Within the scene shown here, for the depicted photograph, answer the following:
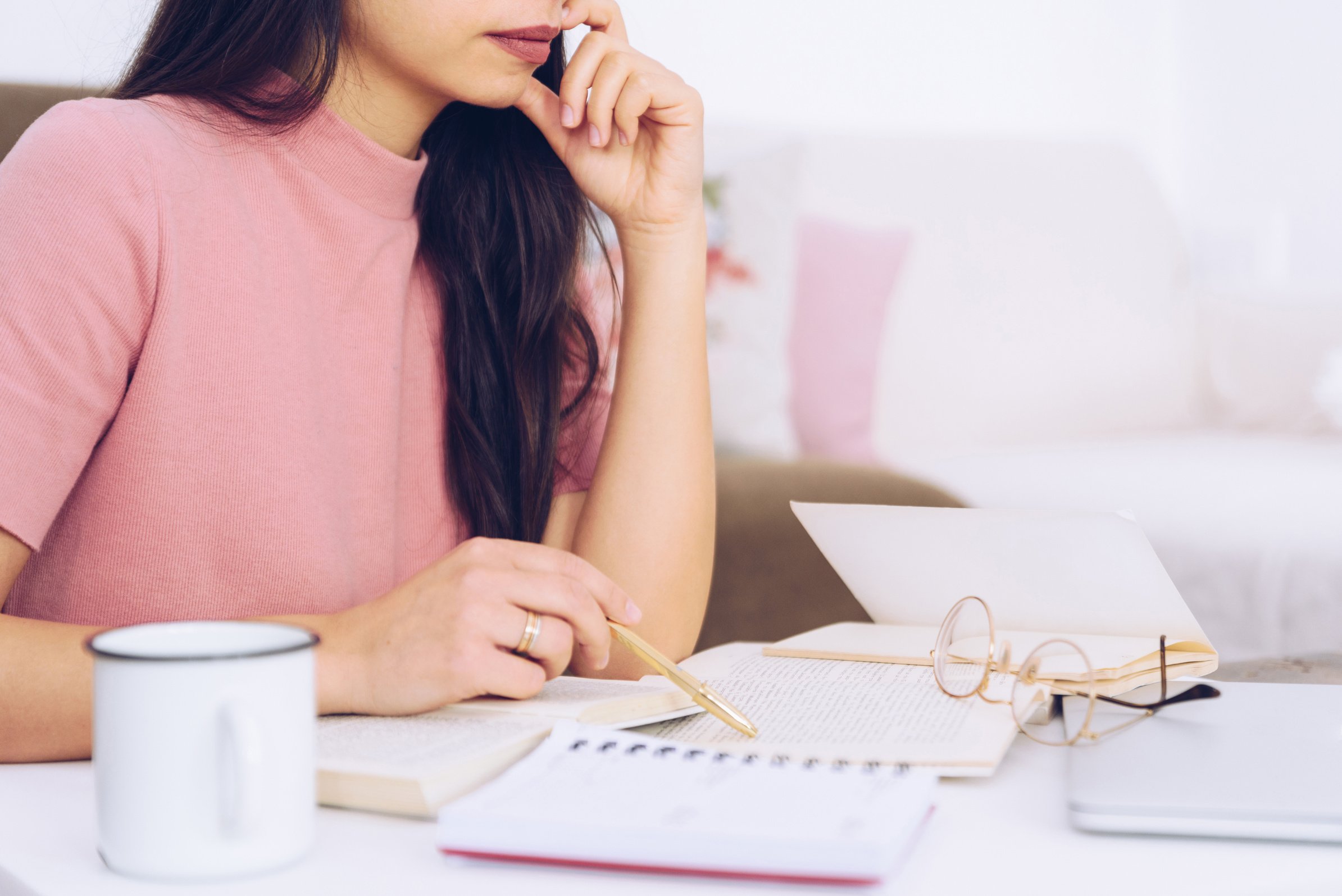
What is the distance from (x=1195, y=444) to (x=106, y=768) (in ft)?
7.36

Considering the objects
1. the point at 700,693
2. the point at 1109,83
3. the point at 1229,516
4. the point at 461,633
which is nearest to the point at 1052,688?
the point at 700,693

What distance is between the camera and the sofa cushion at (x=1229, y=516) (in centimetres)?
178

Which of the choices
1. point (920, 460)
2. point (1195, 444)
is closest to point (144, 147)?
point (920, 460)

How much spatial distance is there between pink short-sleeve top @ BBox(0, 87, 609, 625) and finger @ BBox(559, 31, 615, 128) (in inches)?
5.8

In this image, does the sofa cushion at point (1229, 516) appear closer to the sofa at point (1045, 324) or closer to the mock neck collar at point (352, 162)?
the sofa at point (1045, 324)

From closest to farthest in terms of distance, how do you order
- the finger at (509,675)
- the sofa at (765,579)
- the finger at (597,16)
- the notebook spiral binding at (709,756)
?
the notebook spiral binding at (709,756) → the finger at (509,675) → the finger at (597,16) → the sofa at (765,579)

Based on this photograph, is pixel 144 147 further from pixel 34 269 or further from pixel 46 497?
pixel 46 497

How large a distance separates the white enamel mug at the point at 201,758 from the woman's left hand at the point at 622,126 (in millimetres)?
666

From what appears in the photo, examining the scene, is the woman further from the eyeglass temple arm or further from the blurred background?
the blurred background

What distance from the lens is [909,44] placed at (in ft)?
9.23

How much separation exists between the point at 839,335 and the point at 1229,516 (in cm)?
68

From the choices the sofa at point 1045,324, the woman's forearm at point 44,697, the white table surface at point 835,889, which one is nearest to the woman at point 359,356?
the woman's forearm at point 44,697

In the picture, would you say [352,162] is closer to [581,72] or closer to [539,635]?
[581,72]

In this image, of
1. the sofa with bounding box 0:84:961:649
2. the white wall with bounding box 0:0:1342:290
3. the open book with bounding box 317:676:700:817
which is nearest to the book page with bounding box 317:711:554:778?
the open book with bounding box 317:676:700:817
